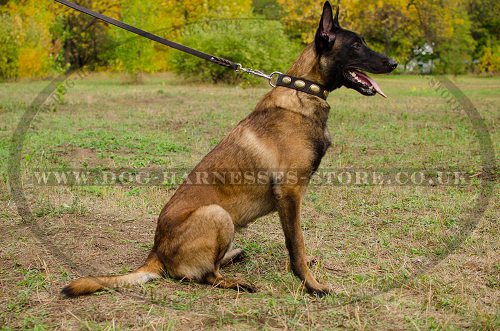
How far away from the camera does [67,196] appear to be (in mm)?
6492

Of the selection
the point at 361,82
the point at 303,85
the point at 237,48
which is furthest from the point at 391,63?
the point at 237,48

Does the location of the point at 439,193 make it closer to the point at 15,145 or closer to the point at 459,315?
the point at 459,315

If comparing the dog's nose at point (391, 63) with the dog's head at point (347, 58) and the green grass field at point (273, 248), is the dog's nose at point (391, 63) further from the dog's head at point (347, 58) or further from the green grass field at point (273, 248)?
the green grass field at point (273, 248)

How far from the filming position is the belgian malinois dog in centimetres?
373

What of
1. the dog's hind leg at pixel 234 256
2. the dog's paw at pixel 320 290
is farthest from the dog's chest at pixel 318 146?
the dog's hind leg at pixel 234 256

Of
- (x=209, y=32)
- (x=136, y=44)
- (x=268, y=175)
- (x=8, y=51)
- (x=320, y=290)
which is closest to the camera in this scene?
(x=320, y=290)

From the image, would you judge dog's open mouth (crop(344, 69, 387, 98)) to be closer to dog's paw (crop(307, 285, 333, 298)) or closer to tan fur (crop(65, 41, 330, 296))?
tan fur (crop(65, 41, 330, 296))

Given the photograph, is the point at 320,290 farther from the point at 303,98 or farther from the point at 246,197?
the point at 303,98

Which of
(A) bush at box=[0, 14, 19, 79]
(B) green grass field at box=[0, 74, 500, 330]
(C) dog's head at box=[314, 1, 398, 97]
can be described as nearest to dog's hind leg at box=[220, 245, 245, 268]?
(B) green grass field at box=[0, 74, 500, 330]

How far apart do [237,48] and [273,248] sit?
18.9 m

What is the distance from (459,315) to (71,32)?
33.2 metres

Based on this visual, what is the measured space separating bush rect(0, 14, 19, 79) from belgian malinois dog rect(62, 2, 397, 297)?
22711mm

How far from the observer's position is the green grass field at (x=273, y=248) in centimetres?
337

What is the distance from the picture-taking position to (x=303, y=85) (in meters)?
3.99
